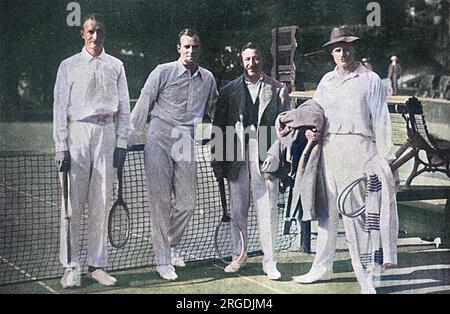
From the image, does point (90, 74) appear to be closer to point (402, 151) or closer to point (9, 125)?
point (9, 125)

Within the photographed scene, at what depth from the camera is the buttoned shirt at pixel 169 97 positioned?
6.03 metres

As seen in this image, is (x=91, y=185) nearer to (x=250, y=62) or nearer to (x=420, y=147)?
(x=250, y=62)

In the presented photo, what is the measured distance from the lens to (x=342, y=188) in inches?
241

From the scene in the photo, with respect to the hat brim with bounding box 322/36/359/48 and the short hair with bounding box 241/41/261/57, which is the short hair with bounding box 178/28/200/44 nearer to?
the short hair with bounding box 241/41/261/57

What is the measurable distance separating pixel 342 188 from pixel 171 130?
143 centimetres

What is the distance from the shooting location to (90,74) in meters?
5.89

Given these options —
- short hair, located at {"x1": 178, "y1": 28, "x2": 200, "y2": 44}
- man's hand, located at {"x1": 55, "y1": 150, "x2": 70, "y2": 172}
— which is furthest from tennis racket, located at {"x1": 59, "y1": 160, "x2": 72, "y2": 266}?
short hair, located at {"x1": 178, "y1": 28, "x2": 200, "y2": 44}

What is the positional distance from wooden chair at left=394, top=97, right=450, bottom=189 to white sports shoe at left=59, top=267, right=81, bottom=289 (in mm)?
2697

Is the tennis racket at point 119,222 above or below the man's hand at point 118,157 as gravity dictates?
below

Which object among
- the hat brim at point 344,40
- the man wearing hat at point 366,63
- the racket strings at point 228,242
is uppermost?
the hat brim at point 344,40


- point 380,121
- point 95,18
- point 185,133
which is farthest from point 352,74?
point 95,18

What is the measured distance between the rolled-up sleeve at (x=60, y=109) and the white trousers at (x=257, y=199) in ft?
4.45

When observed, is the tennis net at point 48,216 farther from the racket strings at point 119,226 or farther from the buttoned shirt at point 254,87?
the buttoned shirt at point 254,87

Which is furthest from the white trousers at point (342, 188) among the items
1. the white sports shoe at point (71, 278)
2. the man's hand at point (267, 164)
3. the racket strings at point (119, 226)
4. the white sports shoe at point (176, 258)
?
the white sports shoe at point (71, 278)
